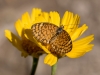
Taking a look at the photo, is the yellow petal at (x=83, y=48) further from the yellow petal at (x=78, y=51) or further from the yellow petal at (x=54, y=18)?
the yellow petal at (x=54, y=18)

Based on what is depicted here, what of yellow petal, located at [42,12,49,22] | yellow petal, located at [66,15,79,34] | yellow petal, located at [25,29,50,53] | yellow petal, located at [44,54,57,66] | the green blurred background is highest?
yellow petal, located at [25,29,50,53]

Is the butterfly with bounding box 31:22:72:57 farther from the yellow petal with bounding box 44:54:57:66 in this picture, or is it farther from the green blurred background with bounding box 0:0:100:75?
the green blurred background with bounding box 0:0:100:75

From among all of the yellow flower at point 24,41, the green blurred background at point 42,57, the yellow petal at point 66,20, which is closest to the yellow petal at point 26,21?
the yellow flower at point 24,41

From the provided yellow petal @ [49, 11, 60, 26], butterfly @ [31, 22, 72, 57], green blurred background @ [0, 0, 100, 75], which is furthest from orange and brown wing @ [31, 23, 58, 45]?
green blurred background @ [0, 0, 100, 75]

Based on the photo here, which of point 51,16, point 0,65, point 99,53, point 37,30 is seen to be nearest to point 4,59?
point 0,65

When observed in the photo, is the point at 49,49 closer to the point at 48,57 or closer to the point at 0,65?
the point at 48,57

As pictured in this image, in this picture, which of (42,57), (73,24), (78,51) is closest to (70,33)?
(73,24)
